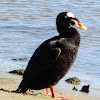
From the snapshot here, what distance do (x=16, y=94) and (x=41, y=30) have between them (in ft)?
19.5

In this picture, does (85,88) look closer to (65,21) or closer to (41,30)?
(65,21)

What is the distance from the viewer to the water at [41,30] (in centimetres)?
859

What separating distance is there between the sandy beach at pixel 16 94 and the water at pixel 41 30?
0.62 meters

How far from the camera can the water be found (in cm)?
859

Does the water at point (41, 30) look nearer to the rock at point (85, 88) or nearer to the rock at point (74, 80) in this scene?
the rock at point (74, 80)

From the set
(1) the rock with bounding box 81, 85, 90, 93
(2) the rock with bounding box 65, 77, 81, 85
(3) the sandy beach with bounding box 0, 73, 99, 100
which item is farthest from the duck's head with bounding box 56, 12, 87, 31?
(2) the rock with bounding box 65, 77, 81, 85

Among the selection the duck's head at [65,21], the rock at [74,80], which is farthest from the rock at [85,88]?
the duck's head at [65,21]

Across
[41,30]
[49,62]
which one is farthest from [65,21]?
[41,30]

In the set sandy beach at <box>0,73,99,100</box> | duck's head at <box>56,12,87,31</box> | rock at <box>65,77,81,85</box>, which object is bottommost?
rock at <box>65,77,81,85</box>

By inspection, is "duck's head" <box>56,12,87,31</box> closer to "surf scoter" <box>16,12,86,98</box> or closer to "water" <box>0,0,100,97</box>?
"surf scoter" <box>16,12,86,98</box>

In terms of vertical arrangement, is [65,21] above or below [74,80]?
above

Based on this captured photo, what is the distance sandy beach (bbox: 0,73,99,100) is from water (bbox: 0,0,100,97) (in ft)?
2.05

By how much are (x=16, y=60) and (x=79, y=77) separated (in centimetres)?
169

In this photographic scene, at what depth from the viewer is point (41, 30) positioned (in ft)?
38.3
